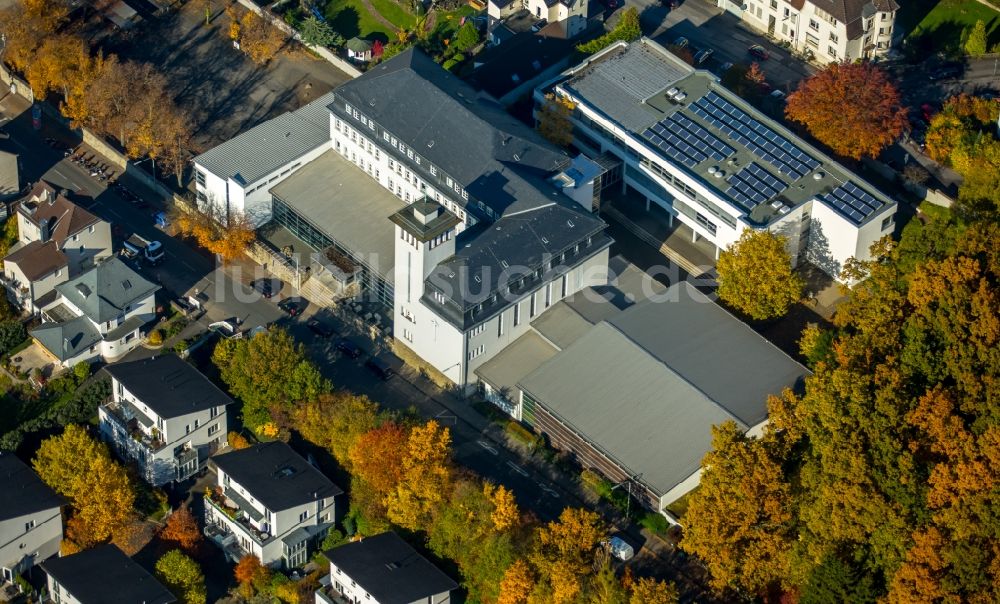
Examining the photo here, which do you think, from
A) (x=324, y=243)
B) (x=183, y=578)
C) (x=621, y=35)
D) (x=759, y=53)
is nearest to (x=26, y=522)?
(x=183, y=578)

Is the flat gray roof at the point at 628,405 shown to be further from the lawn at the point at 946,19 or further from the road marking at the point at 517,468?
the lawn at the point at 946,19

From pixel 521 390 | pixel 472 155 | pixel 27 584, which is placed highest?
pixel 472 155

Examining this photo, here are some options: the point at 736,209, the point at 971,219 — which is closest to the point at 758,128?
the point at 736,209

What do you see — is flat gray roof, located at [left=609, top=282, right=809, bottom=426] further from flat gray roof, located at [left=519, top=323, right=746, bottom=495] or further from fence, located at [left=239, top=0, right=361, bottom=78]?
fence, located at [left=239, top=0, right=361, bottom=78]

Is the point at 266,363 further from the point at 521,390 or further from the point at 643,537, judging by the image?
the point at 643,537

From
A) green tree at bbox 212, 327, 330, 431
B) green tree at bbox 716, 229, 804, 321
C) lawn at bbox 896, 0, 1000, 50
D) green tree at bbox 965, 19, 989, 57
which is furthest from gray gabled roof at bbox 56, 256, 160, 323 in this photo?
green tree at bbox 965, 19, 989, 57

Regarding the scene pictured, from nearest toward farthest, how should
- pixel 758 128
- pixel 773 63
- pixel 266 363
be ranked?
1. pixel 266 363
2. pixel 758 128
3. pixel 773 63
